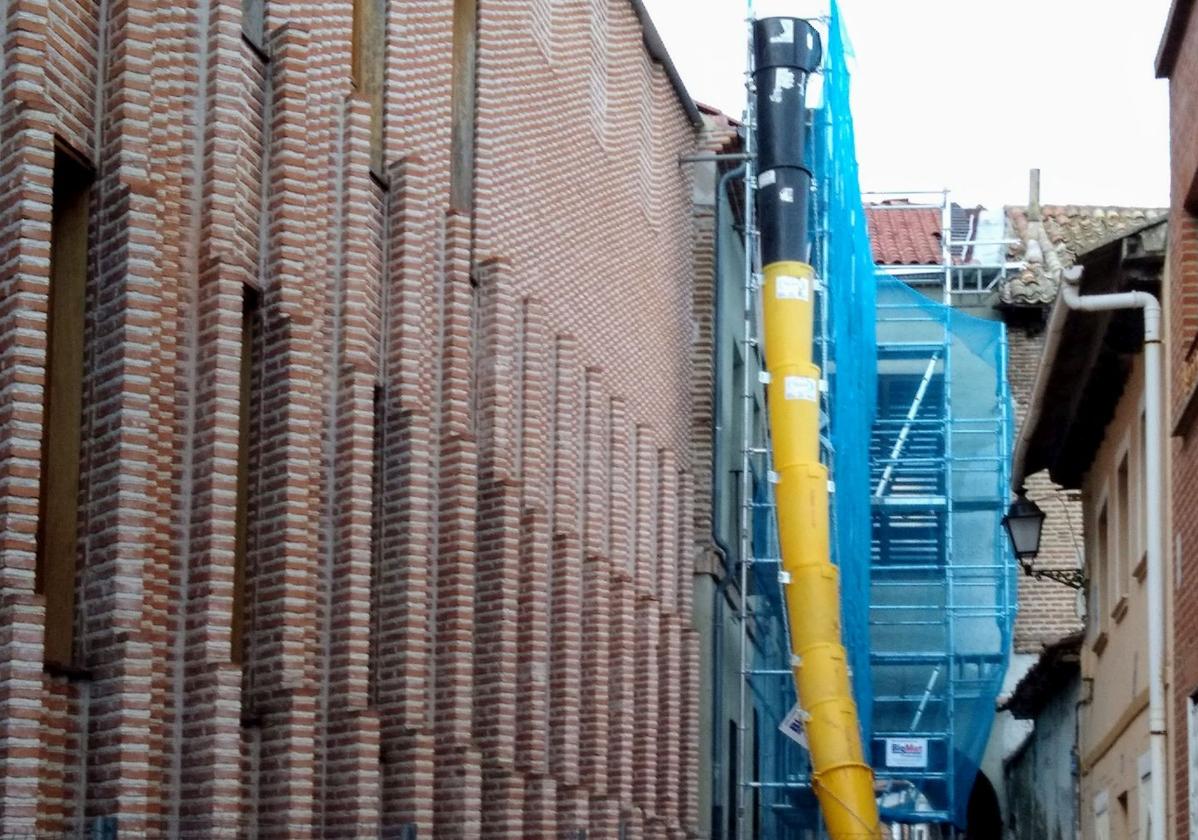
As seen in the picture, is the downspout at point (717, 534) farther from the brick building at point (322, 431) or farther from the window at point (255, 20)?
the window at point (255, 20)

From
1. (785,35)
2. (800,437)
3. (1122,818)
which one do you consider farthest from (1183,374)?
(785,35)

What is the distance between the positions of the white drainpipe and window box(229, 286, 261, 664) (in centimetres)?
531

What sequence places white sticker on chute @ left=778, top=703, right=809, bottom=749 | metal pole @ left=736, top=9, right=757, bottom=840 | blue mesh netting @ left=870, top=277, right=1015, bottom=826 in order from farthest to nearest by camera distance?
blue mesh netting @ left=870, top=277, right=1015, bottom=826, metal pole @ left=736, top=9, right=757, bottom=840, white sticker on chute @ left=778, top=703, right=809, bottom=749

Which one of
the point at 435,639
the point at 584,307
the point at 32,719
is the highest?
the point at 584,307

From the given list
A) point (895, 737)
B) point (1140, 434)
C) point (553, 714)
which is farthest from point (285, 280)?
point (895, 737)

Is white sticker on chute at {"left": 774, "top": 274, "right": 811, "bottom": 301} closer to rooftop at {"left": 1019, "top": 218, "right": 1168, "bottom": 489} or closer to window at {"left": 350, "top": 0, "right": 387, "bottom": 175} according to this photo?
rooftop at {"left": 1019, "top": 218, "right": 1168, "bottom": 489}

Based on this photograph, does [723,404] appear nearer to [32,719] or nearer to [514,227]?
[514,227]

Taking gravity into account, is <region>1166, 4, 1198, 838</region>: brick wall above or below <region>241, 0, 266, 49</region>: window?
below

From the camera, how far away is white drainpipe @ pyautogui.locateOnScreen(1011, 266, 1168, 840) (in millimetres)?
15438

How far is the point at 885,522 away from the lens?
117 ft

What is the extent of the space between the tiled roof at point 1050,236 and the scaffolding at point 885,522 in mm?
1052

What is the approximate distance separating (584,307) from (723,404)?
627cm

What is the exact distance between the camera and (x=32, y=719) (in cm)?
1208

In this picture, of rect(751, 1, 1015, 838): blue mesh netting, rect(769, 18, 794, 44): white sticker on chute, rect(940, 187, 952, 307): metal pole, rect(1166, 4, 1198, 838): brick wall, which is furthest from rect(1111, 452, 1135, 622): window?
rect(940, 187, 952, 307): metal pole
